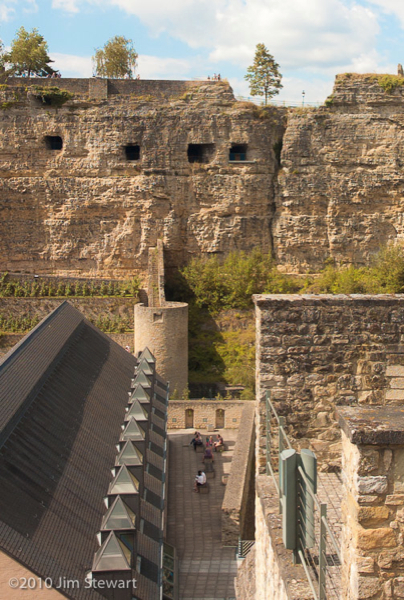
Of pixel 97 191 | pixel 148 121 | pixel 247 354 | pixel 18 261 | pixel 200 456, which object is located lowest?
pixel 200 456

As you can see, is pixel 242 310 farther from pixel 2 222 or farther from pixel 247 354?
pixel 2 222

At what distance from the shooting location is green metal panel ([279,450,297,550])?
172 inches

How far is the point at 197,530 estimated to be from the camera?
13.0 m

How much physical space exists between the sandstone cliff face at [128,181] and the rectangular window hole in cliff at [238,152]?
379 millimetres

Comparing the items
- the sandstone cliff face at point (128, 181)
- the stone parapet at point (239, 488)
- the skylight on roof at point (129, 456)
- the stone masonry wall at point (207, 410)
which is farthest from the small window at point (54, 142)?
the skylight on roof at point (129, 456)

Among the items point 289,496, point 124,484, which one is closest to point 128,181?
point 124,484

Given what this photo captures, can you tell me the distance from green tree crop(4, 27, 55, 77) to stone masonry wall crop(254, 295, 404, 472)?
28522 mm

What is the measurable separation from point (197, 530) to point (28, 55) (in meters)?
25.9

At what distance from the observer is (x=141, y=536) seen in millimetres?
9039

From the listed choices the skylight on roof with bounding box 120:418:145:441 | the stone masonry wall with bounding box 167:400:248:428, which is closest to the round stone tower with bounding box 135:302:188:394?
the stone masonry wall with bounding box 167:400:248:428

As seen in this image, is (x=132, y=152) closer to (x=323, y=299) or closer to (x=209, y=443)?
(x=209, y=443)

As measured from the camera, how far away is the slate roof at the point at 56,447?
7297 mm

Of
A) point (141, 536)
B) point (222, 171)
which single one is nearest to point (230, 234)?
point (222, 171)

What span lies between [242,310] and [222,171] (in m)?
5.65
